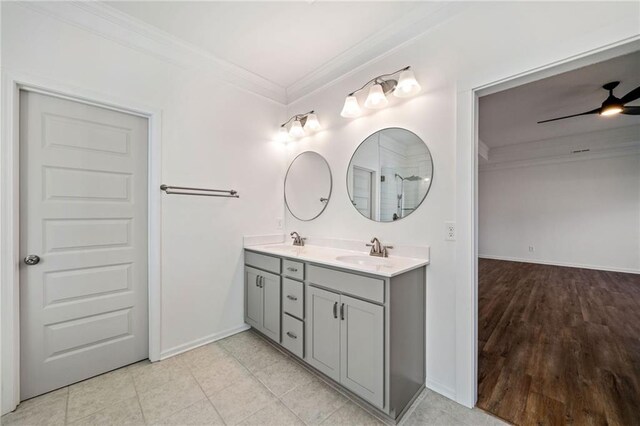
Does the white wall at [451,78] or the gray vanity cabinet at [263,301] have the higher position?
the white wall at [451,78]

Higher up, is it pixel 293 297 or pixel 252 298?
pixel 293 297

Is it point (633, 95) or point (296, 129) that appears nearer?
point (633, 95)

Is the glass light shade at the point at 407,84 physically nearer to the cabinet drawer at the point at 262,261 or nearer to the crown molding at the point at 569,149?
the cabinet drawer at the point at 262,261

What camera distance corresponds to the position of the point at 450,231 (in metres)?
1.72

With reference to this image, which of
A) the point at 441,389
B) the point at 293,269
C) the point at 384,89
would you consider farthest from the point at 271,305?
the point at 384,89

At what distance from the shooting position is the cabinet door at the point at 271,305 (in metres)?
2.21

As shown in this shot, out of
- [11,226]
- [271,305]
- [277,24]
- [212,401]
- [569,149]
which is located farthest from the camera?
[569,149]

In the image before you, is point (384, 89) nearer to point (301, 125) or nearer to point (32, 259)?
point (301, 125)

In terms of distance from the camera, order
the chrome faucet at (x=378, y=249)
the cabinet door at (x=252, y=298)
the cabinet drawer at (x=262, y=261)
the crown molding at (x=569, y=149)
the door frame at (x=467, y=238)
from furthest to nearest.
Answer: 1. the crown molding at (x=569, y=149)
2. the cabinet door at (x=252, y=298)
3. the cabinet drawer at (x=262, y=261)
4. the chrome faucet at (x=378, y=249)
5. the door frame at (x=467, y=238)

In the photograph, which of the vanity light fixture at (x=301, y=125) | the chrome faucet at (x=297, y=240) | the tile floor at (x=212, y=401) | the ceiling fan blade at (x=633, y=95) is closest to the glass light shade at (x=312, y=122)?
the vanity light fixture at (x=301, y=125)

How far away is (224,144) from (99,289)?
5.12 feet

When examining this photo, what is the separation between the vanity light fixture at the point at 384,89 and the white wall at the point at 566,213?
5829 millimetres

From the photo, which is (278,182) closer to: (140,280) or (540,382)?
(140,280)

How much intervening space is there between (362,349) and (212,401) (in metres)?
1.03
